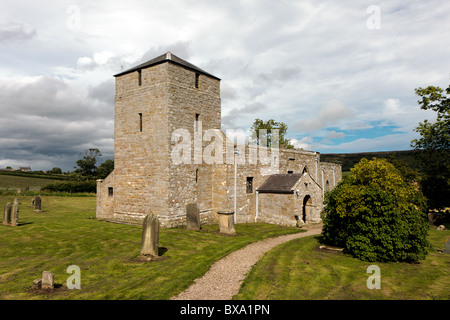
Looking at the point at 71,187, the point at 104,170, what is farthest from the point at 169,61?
the point at 104,170

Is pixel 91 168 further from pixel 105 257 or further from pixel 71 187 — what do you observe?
pixel 105 257

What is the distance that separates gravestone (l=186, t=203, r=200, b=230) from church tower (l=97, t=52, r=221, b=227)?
98cm

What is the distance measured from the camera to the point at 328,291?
7707mm

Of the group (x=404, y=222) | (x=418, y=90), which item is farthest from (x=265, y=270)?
(x=418, y=90)

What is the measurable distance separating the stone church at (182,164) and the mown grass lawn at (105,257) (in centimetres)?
223

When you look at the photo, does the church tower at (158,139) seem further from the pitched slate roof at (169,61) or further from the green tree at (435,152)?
the green tree at (435,152)

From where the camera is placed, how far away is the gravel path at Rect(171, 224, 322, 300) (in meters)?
7.47

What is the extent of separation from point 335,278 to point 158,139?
1330 cm

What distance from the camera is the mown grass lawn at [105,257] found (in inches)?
312

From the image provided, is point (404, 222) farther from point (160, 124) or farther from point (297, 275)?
point (160, 124)

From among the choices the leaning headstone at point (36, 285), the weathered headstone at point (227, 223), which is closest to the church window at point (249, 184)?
the weathered headstone at point (227, 223)

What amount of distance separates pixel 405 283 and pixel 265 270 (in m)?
4.51

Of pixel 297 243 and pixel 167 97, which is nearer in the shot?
pixel 297 243

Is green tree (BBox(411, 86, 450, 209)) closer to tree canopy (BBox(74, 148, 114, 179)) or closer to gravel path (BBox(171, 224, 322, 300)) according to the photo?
gravel path (BBox(171, 224, 322, 300))
